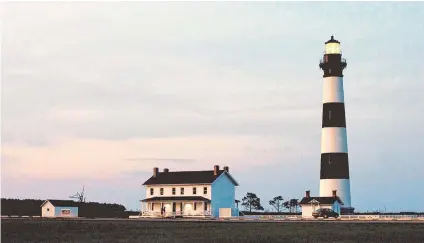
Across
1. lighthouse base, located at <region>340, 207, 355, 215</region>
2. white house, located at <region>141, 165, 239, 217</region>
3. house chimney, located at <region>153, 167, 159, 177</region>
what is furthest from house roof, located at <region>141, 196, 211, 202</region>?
lighthouse base, located at <region>340, 207, 355, 215</region>

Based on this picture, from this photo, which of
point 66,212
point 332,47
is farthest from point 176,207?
point 332,47

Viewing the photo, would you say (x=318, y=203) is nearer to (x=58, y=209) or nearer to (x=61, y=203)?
(x=58, y=209)

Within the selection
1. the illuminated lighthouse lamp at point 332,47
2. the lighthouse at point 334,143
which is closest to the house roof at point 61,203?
the lighthouse at point 334,143

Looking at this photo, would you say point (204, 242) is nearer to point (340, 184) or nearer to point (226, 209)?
point (340, 184)

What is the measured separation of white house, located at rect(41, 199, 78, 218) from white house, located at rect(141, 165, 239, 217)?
1010cm

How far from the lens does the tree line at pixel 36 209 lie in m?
82.1

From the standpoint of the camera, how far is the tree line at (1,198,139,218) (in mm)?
82125

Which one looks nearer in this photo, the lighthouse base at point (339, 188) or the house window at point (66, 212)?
the lighthouse base at point (339, 188)

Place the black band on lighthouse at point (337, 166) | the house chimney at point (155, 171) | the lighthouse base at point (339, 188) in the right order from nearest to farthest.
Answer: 1. the black band on lighthouse at point (337, 166)
2. the lighthouse base at point (339, 188)
3. the house chimney at point (155, 171)

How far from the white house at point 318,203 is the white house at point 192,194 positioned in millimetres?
9271

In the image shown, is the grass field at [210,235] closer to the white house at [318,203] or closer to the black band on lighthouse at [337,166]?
the white house at [318,203]

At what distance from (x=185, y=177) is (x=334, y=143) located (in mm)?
19854

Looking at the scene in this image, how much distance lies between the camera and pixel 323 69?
208 feet

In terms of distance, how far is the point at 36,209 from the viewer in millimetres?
85688
